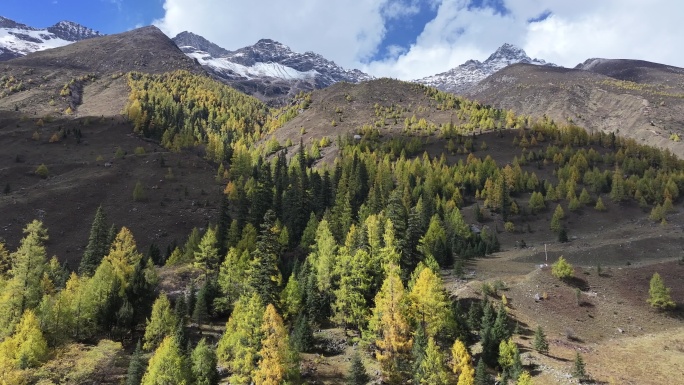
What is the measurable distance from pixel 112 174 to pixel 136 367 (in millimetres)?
115499

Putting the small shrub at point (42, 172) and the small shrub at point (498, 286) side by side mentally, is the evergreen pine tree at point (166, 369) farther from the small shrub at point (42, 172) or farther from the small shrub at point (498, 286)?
the small shrub at point (42, 172)

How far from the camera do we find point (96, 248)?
253ft

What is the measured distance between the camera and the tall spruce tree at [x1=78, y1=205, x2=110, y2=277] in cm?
7431

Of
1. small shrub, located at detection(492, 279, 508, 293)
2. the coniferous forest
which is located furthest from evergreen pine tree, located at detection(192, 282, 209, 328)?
small shrub, located at detection(492, 279, 508, 293)

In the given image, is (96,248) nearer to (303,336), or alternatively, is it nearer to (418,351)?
(303,336)

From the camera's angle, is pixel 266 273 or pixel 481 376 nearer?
pixel 481 376

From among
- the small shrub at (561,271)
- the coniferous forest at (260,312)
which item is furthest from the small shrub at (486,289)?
the small shrub at (561,271)

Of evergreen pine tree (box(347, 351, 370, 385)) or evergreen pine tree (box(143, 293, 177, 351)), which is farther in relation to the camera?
evergreen pine tree (box(143, 293, 177, 351))

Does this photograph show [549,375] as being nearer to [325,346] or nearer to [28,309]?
[325,346]

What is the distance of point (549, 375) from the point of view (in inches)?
1658

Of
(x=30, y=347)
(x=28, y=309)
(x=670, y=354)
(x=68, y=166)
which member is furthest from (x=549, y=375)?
(x=68, y=166)

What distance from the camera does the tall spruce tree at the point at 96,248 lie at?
74312mm

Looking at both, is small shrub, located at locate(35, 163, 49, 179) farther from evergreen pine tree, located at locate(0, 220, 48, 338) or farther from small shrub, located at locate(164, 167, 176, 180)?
evergreen pine tree, located at locate(0, 220, 48, 338)

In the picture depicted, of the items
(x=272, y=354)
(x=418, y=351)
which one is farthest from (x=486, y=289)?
(x=272, y=354)
